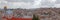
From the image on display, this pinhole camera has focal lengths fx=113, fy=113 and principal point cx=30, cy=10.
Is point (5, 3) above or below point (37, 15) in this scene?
above

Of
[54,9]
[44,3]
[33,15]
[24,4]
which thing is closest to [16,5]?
[24,4]

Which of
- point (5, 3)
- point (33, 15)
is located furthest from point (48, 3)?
point (5, 3)

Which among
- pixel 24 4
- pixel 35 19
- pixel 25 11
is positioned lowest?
pixel 35 19

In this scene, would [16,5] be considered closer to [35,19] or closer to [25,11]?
[25,11]

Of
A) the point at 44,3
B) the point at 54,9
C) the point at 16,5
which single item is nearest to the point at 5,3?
the point at 16,5

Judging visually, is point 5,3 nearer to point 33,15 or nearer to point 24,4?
point 24,4

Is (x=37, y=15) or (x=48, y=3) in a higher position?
(x=48, y=3)

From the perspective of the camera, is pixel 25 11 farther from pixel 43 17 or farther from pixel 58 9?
pixel 58 9
